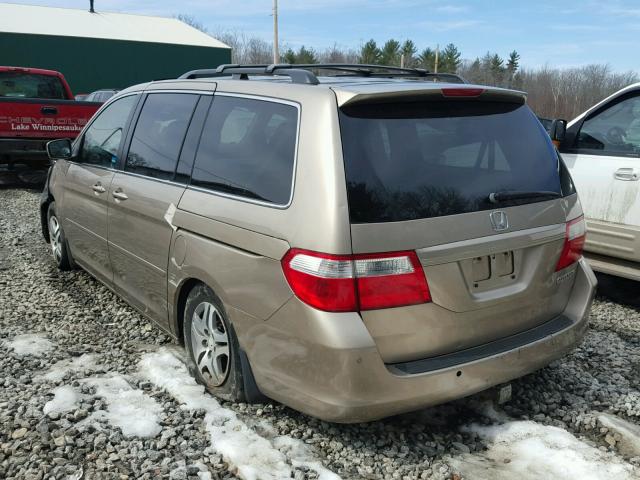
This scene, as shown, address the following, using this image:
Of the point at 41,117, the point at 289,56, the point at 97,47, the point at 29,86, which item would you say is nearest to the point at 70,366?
the point at 41,117

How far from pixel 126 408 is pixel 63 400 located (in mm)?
355

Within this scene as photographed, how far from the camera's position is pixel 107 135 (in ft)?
14.8

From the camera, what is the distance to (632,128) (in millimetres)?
4883

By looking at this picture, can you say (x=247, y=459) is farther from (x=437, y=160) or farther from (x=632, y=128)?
(x=632, y=128)

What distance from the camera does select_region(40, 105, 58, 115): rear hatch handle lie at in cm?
997

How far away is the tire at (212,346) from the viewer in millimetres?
3066

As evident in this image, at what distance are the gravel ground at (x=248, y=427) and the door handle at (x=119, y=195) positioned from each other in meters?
1.01

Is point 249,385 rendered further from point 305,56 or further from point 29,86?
point 305,56

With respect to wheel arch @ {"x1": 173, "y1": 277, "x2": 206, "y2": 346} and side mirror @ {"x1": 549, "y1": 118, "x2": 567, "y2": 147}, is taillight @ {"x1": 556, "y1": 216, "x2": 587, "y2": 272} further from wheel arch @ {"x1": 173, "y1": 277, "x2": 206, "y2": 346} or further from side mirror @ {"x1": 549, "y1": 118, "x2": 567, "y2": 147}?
side mirror @ {"x1": 549, "y1": 118, "x2": 567, "y2": 147}

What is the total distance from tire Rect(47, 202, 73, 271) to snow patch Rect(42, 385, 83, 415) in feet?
7.91

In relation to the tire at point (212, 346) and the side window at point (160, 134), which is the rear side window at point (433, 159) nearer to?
the tire at point (212, 346)

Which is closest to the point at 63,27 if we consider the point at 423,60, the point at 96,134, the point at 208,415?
the point at 96,134

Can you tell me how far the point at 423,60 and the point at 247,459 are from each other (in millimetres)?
92598

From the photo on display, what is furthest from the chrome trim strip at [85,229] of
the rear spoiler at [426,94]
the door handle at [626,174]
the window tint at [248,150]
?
the door handle at [626,174]
